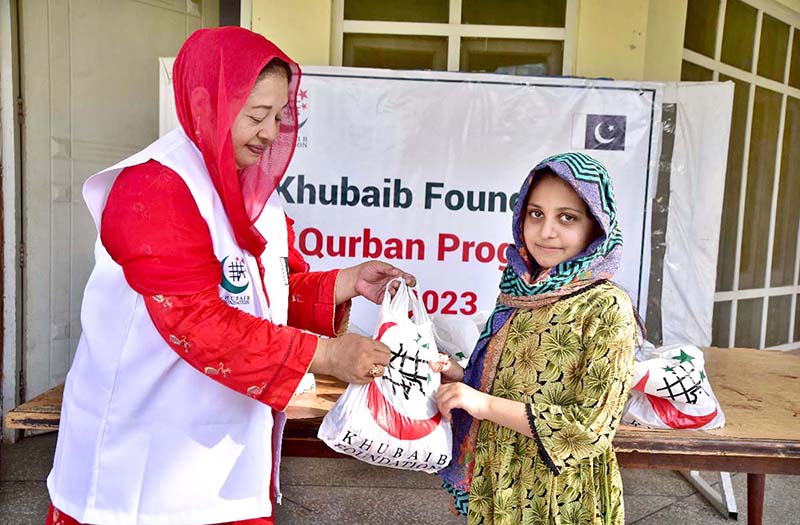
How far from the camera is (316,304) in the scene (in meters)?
1.73

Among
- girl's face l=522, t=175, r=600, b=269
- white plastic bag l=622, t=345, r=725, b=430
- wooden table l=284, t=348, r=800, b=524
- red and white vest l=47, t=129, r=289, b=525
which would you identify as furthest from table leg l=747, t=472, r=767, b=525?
red and white vest l=47, t=129, r=289, b=525

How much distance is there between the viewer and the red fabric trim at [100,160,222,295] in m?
1.17

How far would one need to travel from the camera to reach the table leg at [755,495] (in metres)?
2.51

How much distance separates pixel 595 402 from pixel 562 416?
0.07m

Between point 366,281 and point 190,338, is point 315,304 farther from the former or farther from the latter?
point 190,338

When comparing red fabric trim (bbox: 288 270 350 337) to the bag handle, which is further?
red fabric trim (bbox: 288 270 350 337)

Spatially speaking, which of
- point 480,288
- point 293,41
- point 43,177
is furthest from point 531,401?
point 43,177

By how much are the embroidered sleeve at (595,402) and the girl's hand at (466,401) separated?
0.10m

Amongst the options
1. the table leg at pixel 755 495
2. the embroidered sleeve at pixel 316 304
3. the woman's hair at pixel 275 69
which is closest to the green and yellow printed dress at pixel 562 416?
the embroidered sleeve at pixel 316 304

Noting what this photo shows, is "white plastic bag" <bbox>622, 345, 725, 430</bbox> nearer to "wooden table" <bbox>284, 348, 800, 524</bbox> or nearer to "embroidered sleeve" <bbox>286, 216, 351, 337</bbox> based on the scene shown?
"wooden table" <bbox>284, 348, 800, 524</bbox>

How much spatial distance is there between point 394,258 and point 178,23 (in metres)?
2.12

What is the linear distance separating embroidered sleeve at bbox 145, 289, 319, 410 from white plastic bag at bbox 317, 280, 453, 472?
209 millimetres

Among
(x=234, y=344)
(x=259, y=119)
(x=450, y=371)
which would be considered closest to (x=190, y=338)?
(x=234, y=344)

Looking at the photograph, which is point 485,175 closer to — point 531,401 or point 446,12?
point 446,12
